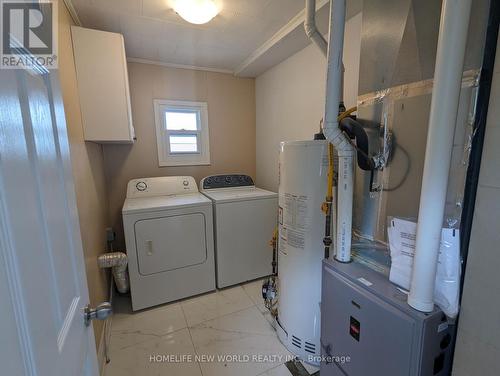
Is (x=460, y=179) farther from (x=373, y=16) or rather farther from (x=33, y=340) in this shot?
(x=33, y=340)

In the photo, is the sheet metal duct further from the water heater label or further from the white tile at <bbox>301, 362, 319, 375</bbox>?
the white tile at <bbox>301, 362, 319, 375</bbox>

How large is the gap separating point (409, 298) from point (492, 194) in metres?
0.47

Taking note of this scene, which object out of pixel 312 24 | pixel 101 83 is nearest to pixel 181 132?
pixel 101 83

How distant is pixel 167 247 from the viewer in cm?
219

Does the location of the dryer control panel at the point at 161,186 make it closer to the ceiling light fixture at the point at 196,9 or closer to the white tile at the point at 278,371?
the ceiling light fixture at the point at 196,9

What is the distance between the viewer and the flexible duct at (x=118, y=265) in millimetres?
1843

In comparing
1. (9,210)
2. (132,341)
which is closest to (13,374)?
(9,210)

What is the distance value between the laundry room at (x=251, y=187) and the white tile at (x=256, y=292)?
2cm

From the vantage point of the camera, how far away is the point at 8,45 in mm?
445

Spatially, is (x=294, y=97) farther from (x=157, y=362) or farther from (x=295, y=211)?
(x=157, y=362)

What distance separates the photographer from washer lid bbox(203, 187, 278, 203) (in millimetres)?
2391

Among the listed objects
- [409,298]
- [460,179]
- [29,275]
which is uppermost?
[460,179]

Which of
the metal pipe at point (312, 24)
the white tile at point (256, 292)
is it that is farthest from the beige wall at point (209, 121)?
the metal pipe at point (312, 24)

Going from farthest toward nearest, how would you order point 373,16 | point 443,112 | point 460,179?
A: point 373,16 → point 460,179 → point 443,112
